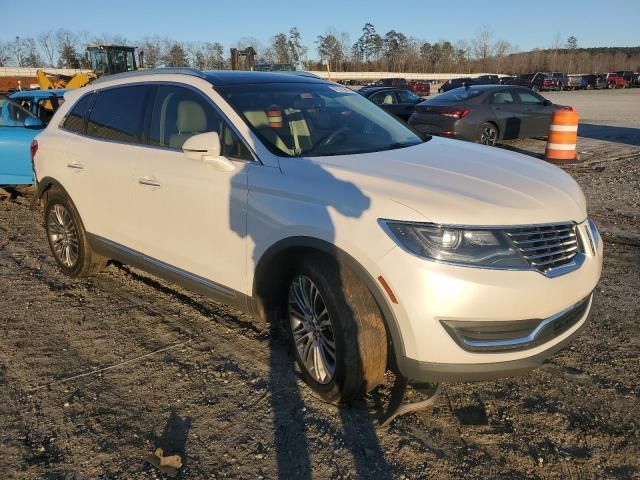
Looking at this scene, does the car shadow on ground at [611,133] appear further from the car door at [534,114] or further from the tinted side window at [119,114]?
the tinted side window at [119,114]

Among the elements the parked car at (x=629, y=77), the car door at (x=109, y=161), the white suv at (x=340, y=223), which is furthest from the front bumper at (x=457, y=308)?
the parked car at (x=629, y=77)

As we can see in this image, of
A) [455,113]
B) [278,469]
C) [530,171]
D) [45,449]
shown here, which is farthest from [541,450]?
[455,113]

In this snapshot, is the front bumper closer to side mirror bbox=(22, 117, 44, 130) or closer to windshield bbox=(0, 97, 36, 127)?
side mirror bbox=(22, 117, 44, 130)

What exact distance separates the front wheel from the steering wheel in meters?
9.61

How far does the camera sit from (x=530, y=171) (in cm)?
324

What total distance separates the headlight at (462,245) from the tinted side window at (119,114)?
8.09ft

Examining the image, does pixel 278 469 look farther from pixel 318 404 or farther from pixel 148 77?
pixel 148 77

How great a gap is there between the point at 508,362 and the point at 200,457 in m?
1.59

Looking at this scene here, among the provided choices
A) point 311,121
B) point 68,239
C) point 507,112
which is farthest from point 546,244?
point 507,112

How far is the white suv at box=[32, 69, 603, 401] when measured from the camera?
8.32ft

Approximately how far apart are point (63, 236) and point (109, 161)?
1.38 m

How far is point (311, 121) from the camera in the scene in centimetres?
366

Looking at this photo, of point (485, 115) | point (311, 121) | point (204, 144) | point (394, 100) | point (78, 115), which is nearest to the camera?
point (204, 144)

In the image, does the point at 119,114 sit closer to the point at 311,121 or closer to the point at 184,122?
the point at 184,122
